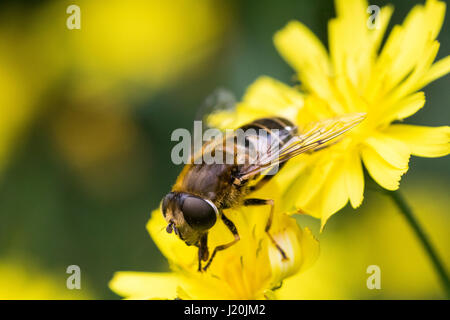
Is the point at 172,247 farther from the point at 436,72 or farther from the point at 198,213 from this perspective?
the point at 436,72

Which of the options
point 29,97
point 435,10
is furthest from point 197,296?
point 29,97

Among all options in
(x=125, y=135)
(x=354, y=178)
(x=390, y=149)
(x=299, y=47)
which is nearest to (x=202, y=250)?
(x=354, y=178)

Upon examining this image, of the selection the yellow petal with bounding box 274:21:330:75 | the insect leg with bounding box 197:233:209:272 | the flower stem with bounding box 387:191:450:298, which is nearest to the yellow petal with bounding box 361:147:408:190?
the flower stem with bounding box 387:191:450:298

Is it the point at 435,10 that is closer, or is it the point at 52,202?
the point at 435,10

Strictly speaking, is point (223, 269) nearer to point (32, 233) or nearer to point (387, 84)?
point (387, 84)

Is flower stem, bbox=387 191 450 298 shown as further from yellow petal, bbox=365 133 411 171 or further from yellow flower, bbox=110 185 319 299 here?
yellow flower, bbox=110 185 319 299
